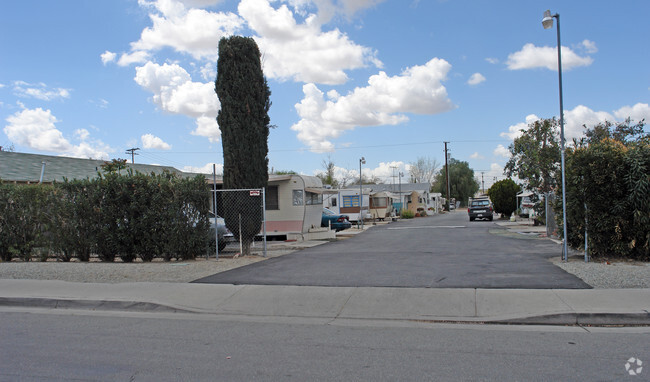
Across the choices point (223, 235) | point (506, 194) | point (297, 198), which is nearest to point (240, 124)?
point (223, 235)

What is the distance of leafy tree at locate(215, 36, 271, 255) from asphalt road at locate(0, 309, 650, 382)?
699 cm

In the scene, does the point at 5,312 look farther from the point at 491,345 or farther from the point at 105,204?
the point at 491,345

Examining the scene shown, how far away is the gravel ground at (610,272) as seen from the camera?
27.4ft

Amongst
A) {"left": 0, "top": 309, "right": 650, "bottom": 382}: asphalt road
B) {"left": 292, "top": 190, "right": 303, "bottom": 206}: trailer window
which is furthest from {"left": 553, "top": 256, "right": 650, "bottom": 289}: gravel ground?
{"left": 292, "top": 190, "right": 303, "bottom": 206}: trailer window

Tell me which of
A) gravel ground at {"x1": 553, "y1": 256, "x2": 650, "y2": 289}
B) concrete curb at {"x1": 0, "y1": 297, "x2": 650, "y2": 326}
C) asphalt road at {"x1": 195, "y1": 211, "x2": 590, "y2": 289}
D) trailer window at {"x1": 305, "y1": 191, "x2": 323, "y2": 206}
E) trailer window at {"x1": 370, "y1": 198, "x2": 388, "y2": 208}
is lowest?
concrete curb at {"x1": 0, "y1": 297, "x2": 650, "y2": 326}

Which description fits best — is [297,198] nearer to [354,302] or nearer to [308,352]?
[354,302]

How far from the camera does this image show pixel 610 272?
932 cm

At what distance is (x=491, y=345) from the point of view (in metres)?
5.69

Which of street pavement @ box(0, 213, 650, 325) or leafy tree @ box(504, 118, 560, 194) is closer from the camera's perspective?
street pavement @ box(0, 213, 650, 325)

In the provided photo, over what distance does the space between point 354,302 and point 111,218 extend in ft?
27.1

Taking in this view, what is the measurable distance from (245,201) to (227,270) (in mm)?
3248

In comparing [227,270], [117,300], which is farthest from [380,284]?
[117,300]

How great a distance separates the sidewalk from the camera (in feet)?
22.4

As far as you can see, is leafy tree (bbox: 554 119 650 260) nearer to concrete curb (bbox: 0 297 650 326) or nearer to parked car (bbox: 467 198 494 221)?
concrete curb (bbox: 0 297 650 326)
